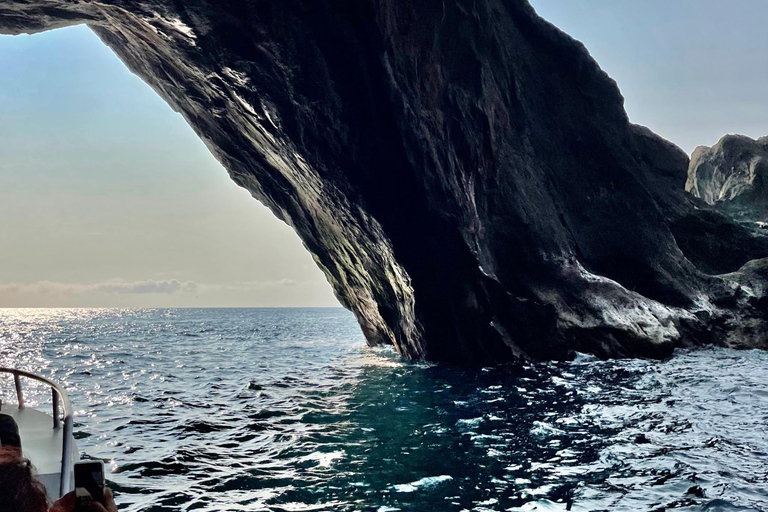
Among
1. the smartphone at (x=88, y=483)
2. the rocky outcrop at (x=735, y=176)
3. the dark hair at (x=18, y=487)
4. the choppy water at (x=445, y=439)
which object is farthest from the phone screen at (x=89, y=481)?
the rocky outcrop at (x=735, y=176)

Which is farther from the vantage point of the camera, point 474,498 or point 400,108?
point 400,108

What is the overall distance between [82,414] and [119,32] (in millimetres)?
12575

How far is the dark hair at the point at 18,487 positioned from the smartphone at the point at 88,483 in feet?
0.45

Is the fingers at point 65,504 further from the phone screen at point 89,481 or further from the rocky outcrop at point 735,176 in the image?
the rocky outcrop at point 735,176

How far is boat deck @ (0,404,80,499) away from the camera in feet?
15.6

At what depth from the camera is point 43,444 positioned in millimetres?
5742

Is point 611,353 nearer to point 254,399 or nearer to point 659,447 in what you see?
point 659,447

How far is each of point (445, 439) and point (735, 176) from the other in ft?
114

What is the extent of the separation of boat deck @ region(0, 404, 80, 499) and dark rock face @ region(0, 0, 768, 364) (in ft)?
33.2

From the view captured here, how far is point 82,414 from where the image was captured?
11992 millimetres

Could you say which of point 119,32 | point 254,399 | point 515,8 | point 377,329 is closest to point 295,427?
point 254,399

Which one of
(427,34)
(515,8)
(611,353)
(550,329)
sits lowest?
(611,353)

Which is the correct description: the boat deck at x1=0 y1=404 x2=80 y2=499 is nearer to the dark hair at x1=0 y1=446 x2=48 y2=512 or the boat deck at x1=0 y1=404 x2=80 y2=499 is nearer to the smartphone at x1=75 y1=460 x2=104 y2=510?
the smartphone at x1=75 y1=460 x2=104 y2=510

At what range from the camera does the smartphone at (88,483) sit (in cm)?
241
